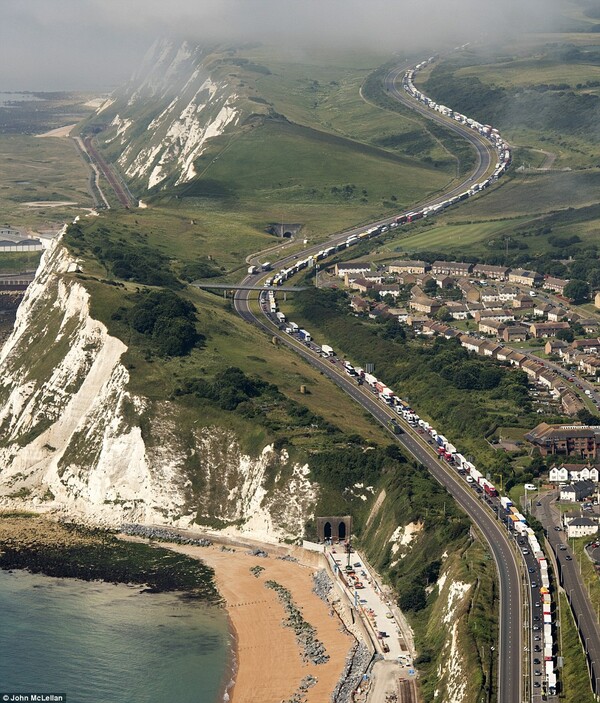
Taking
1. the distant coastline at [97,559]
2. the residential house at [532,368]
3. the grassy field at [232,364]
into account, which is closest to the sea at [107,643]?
the distant coastline at [97,559]

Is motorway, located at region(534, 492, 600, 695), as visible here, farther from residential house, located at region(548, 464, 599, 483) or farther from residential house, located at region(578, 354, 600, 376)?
residential house, located at region(578, 354, 600, 376)

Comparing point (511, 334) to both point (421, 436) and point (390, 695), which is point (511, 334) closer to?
point (421, 436)

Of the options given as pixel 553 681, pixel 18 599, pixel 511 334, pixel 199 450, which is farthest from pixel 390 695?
pixel 511 334

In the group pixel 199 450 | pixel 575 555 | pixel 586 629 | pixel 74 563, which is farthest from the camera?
pixel 199 450

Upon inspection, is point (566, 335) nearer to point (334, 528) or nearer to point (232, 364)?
point (232, 364)

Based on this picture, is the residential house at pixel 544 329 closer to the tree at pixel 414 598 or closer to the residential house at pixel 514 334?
the residential house at pixel 514 334

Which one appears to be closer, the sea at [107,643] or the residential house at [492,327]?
the sea at [107,643]
